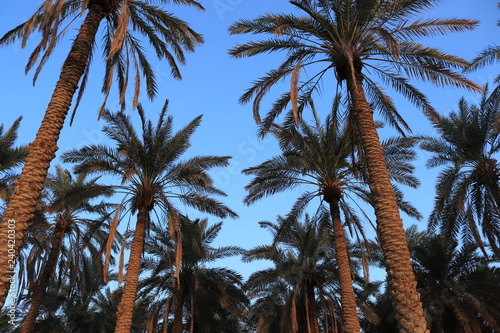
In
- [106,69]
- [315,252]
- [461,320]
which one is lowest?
[461,320]

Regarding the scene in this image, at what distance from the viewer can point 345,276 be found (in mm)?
14133

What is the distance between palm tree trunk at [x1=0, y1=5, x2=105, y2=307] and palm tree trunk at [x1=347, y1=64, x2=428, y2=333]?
21.5 feet

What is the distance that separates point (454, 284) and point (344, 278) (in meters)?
10.1

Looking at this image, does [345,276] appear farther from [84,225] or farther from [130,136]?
[84,225]

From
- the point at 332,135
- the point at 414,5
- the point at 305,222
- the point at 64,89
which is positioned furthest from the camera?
the point at 305,222

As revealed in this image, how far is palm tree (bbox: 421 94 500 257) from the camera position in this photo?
17.2 metres

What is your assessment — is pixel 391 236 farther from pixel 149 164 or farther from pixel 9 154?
pixel 9 154

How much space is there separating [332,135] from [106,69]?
826 cm

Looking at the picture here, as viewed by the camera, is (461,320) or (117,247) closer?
(461,320)

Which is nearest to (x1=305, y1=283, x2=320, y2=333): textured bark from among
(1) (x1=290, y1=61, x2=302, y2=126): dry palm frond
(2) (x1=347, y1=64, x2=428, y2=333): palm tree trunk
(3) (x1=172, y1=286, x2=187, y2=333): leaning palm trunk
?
(3) (x1=172, y1=286, x2=187, y2=333): leaning palm trunk

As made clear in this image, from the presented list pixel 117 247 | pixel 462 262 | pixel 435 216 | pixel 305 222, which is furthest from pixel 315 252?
pixel 117 247

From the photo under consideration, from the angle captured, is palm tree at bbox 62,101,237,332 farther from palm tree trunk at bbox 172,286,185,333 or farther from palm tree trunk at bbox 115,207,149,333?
palm tree trunk at bbox 172,286,185,333

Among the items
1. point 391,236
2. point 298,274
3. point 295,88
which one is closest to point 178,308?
point 298,274

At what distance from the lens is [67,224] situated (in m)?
19.0
